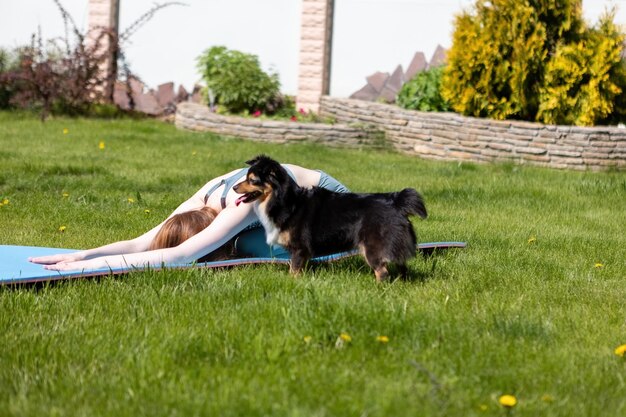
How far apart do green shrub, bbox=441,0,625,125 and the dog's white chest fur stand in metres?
6.91

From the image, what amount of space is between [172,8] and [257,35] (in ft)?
6.02

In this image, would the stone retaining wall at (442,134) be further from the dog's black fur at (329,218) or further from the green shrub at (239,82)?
the dog's black fur at (329,218)

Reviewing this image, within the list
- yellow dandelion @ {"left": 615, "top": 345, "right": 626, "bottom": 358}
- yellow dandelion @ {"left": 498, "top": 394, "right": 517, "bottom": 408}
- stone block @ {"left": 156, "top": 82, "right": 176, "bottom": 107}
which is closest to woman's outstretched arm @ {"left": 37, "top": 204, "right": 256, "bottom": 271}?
Result: yellow dandelion @ {"left": 615, "top": 345, "right": 626, "bottom": 358}

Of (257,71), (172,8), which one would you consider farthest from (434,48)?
(172,8)

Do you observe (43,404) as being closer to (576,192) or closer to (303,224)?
(303,224)

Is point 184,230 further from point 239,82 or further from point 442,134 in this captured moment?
point 239,82

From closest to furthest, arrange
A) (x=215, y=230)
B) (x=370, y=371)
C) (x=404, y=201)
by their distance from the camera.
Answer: (x=370, y=371) → (x=404, y=201) → (x=215, y=230)

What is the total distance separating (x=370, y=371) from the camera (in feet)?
11.6

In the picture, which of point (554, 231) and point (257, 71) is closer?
point (554, 231)

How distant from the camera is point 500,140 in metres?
11.2

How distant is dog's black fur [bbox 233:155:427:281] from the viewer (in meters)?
4.97

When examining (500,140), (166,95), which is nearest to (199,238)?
(500,140)

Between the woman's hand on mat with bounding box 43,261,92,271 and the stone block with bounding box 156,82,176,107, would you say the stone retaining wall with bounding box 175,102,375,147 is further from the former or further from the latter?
the woman's hand on mat with bounding box 43,261,92,271

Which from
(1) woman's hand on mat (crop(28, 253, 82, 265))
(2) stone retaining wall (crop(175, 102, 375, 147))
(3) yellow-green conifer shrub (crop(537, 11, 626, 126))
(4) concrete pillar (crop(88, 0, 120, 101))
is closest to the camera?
(1) woman's hand on mat (crop(28, 253, 82, 265))
